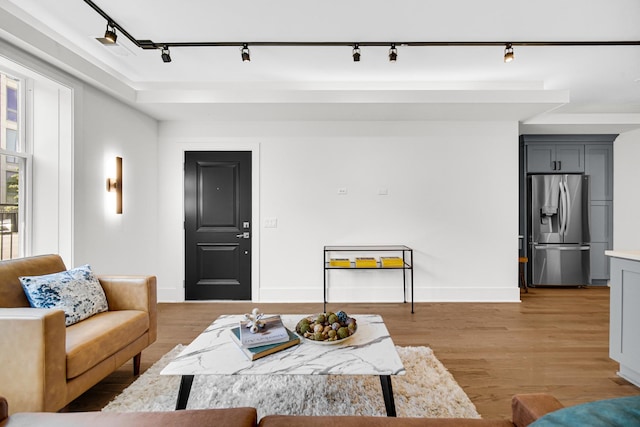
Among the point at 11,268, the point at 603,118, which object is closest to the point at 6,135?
the point at 11,268

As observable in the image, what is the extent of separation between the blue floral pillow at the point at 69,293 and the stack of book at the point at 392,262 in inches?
106

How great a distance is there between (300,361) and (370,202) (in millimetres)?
2744

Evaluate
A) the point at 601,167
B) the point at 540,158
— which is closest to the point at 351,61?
the point at 540,158

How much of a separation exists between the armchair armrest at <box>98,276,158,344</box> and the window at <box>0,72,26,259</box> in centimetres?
84

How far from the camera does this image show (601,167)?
4.87 meters

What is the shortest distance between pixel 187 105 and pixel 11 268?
2.22 meters

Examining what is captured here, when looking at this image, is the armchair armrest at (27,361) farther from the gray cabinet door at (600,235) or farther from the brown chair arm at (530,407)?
the gray cabinet door at (600,235)

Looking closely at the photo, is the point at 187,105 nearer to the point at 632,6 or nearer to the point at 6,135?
the point at 6,135

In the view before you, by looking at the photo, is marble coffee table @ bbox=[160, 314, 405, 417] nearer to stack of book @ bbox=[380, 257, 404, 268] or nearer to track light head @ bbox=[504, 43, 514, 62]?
stack of book @ bbox=[380, 257, 404, 268]

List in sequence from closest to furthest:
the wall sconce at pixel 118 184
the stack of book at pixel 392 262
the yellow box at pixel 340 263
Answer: the wall sconce at pixel 118 184, the stack of book at pixel 392 262, the yellow box at pixel 340 263

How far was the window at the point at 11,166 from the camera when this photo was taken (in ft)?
7.88

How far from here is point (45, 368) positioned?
149cm

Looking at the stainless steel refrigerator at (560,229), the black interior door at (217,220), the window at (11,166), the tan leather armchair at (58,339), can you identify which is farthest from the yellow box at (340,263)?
the stainless steel refrigerator at (560,229)

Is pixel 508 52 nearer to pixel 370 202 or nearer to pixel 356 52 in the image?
pixel 356 52
